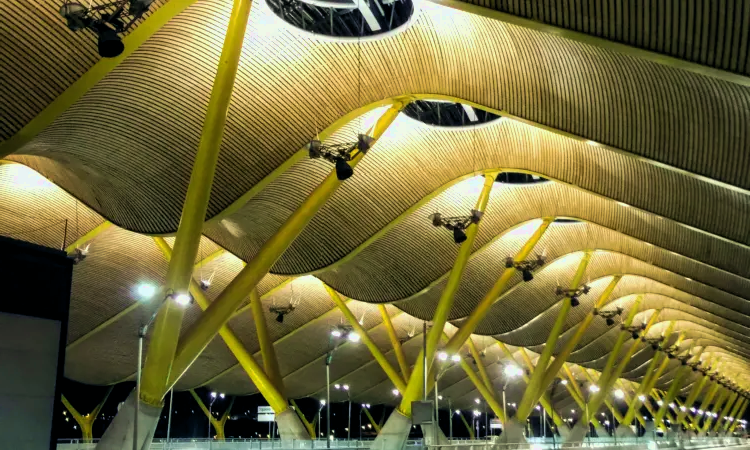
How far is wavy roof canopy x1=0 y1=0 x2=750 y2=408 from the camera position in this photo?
17.5 m

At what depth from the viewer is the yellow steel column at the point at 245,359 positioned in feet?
106

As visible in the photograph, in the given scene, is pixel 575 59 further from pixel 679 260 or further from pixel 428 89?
pixel 679 260

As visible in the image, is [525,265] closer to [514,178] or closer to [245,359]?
[514,178]

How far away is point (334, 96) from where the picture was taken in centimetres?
2395

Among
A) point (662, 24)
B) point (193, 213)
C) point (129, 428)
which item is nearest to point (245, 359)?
point (129, 428)

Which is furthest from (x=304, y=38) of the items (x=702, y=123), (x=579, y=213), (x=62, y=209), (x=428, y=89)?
(x=579, y=213)

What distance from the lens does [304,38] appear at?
73.7 ft

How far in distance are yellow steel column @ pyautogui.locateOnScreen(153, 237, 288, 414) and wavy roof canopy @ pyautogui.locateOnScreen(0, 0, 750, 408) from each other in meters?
2.41

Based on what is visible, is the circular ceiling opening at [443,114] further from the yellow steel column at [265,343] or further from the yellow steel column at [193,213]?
the yellow steel column at [193,213]

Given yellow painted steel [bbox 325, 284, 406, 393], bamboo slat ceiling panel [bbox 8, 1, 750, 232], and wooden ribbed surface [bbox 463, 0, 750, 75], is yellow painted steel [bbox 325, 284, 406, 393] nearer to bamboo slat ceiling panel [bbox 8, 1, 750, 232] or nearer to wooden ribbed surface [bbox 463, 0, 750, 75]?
bamboo slat ceiling panel [bbox 8, 1, 750, 232]

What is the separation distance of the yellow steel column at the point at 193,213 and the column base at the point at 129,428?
0.93 ft

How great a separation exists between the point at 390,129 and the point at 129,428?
16.2 metres

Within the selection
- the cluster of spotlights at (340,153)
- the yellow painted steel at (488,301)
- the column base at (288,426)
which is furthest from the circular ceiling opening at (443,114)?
the column base at (288,426)

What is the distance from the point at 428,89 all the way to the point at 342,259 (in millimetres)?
10343
